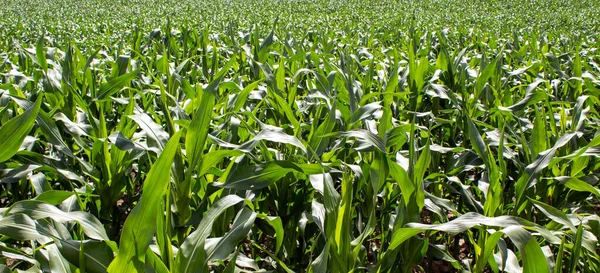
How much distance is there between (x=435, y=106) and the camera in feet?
9.36

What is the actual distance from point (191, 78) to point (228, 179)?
1.93 metres

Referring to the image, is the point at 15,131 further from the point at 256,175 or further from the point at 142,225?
the point at 256,175

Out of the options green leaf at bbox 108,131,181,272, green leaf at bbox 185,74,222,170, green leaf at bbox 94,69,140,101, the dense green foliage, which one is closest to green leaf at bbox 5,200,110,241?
the dense green foliage

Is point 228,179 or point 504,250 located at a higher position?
point 228,179

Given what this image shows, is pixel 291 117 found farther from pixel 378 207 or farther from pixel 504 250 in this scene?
pixel 504 250

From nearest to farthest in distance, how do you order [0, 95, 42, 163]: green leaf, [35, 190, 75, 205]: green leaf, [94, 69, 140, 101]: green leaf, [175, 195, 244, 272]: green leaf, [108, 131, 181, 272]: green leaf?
[108, 131, 181, 272]: green leaf → [175, 195, 244, 272]: green leaf → [0, 95, 42, 163]: green leaf → [35, 190, 75, 205]: green leaf → [94, 69, 140, 101]: green leaf

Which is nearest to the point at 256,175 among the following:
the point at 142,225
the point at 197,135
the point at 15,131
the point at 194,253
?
the point at 197,135

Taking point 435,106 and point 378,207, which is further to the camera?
point 435,106

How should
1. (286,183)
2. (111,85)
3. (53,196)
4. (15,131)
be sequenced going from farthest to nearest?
(111,85) < (286,183) < (53,196) < (15,131)

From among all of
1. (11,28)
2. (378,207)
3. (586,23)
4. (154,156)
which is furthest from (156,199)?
(586,23)

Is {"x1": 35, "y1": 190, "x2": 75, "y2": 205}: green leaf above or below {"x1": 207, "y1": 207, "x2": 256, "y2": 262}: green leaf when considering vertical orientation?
above

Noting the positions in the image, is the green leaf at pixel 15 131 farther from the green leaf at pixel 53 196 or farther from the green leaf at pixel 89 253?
the green leaf at pixel 89 253

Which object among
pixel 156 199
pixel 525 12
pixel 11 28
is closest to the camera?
pixel 156 199

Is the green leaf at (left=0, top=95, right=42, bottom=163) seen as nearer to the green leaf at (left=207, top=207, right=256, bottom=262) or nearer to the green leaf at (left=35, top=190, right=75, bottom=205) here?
the green leaf at (left=35, top=190, right=75, bottom=205)
